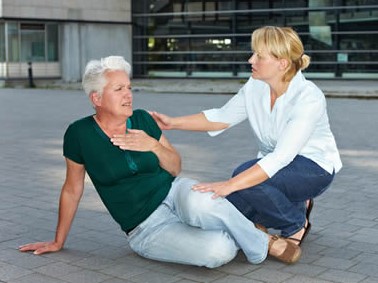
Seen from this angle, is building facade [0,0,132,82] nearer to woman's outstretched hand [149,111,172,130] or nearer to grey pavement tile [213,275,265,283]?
woman's outstretched hand [149,111,172,130]

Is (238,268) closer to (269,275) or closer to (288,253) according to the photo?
(269,275)

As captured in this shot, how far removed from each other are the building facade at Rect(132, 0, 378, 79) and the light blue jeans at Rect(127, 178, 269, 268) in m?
26.8

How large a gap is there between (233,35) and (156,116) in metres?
29.9

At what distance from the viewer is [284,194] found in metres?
4.27

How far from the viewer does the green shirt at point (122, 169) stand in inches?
160

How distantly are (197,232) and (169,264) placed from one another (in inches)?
16.1

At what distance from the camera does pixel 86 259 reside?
14.5ft

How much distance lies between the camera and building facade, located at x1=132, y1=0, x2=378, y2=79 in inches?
1230

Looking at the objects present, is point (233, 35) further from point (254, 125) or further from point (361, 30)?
point (254, 125)

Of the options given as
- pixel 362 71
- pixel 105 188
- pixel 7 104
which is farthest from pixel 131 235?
pixel 362 71

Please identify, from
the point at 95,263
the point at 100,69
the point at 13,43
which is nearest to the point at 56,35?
the point at 13,43

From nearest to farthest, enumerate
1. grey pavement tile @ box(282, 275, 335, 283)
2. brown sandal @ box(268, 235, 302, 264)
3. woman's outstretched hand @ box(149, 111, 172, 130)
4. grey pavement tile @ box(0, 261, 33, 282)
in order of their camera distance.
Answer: grey pavement tile @ box(282, 275, 335, 283)
grey pavement tile @ box(0, 261, 33, 282)
brown sandal @ box(268, 235, 302, 264)
woman's outstretched hand @ box(149, 111, 172, 130)

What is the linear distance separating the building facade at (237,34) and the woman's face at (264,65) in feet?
87.5

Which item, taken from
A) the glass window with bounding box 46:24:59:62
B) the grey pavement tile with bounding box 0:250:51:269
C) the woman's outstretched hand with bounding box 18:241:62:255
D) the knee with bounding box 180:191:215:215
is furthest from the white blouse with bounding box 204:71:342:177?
the glass window with bounding box 46:24:59:62
